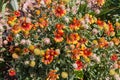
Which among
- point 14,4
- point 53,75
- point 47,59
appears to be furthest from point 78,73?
point 14,4

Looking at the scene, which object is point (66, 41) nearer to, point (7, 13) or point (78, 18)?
point (78, 18)

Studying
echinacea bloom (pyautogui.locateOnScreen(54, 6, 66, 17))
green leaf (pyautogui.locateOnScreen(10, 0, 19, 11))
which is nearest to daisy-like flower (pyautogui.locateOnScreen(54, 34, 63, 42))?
echinacea bloom (pyautogui.locateOnScreen(54, 6, 66, 17))

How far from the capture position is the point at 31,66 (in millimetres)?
3615

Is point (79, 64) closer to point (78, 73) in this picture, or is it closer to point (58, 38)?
point (78, 73)

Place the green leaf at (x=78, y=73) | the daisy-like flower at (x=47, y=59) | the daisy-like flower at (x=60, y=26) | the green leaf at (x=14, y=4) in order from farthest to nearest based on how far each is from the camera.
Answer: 1. the green leaf at (x=14, y=4)
2. the green leaf at (x=78, y=73)
3. the daisy-like flower at (x=60, y=26)
4. the daisy-like flower at (x=47, y=59)

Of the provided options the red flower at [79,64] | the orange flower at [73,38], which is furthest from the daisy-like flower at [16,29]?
the red flower at [79,64]

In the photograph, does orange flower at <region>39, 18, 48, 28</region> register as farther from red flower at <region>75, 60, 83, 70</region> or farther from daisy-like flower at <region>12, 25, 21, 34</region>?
red flower at <region>75, 60, 83, 70</region>

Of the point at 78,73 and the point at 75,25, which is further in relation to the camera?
the point at 78,73

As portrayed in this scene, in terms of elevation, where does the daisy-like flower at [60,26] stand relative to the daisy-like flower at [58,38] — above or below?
above

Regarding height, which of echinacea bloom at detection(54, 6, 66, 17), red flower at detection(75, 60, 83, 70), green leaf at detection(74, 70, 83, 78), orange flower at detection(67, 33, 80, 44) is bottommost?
green leaf at detection(74, 70, 83, 78)

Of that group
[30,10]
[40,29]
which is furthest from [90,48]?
[30,10]

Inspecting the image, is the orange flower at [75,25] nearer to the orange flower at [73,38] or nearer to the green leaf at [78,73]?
the orange flower at [73,38]


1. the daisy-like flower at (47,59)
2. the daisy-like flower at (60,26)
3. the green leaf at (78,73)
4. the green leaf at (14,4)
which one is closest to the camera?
the daisy-like flower at (47,59)

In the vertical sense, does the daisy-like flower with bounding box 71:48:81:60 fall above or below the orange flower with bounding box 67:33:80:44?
below
